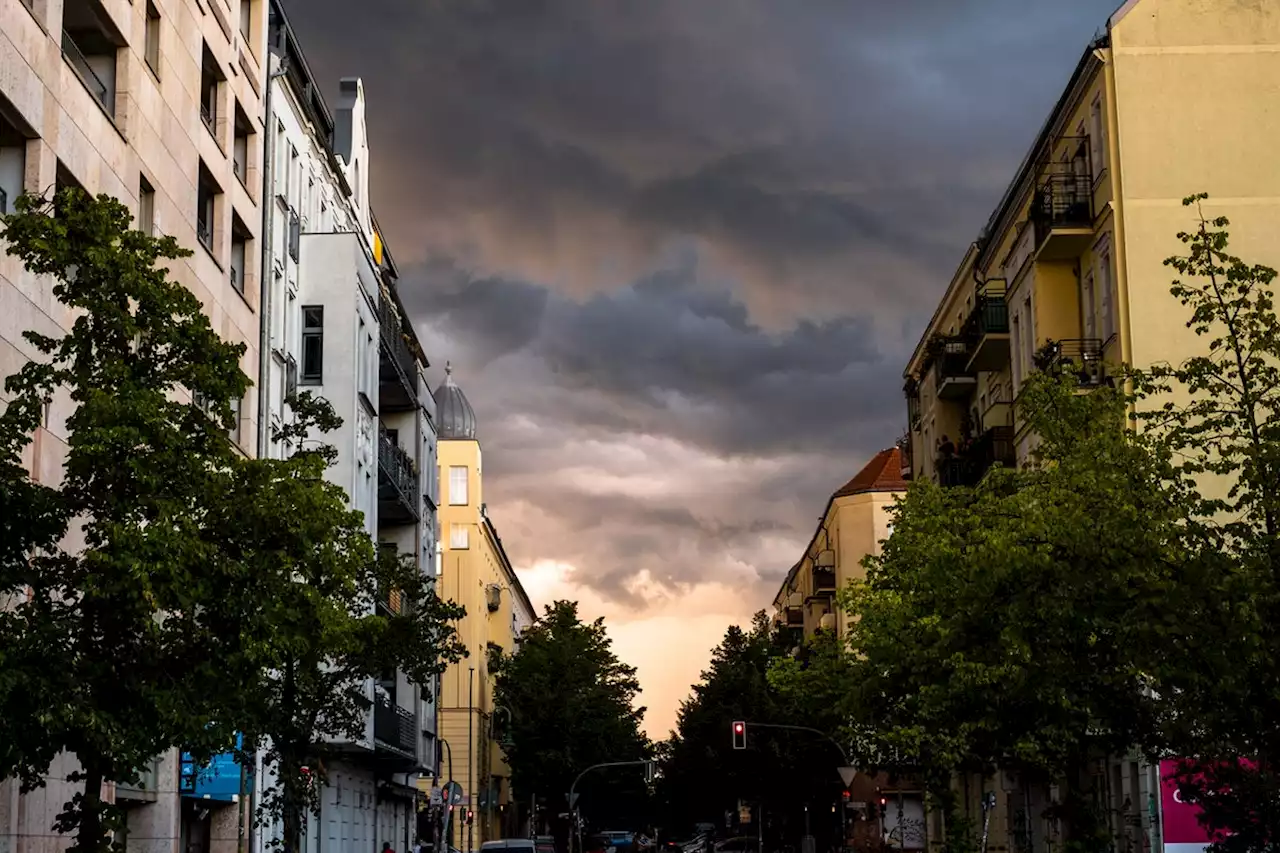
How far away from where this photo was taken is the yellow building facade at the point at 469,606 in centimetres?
10856

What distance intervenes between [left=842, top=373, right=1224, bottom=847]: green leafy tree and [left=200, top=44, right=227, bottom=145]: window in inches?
653

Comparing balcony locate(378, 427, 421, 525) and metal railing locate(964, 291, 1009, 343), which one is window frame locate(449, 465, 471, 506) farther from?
metal railing locate(964, 291, 1009, 343)

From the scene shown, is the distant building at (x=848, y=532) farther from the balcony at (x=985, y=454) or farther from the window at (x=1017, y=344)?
the window at (x=1017, y=344)

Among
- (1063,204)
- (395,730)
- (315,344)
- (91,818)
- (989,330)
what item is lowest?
(91,818)

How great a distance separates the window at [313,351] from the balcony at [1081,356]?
18.1 meters

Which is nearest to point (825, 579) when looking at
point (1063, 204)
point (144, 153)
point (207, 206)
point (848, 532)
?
point (848, 532)

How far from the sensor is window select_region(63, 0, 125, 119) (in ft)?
95.5

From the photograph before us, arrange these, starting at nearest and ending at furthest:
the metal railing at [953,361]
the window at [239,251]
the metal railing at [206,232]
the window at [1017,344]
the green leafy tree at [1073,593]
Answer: the green leafy tree at [1073,593] < the metal railing at [206,232] < the window at [239,251] < the window at [1017,344] < the metal railing at [953,361]

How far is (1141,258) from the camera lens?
43.9m

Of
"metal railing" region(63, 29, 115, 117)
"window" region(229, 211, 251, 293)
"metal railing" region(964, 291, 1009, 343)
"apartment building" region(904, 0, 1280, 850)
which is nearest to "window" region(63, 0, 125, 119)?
"metal railing" region(63, 29, 115, 117)

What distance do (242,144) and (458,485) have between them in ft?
246

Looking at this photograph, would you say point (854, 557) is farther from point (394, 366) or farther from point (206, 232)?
point (206, 232)

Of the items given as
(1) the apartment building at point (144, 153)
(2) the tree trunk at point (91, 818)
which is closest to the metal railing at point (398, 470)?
(1) the apartment building at point (144, 153)

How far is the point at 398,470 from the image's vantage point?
58281 mm
